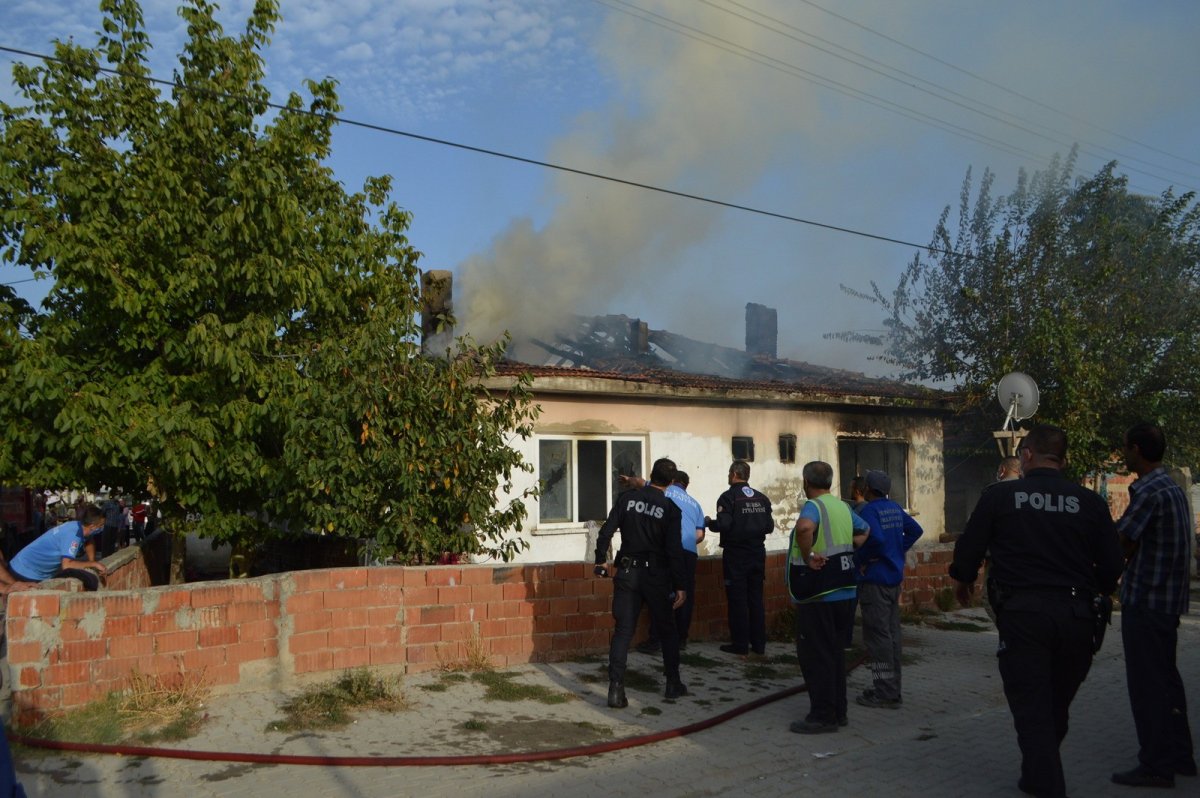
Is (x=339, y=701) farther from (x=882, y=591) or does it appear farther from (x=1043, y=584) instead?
(x=1043, y=584)

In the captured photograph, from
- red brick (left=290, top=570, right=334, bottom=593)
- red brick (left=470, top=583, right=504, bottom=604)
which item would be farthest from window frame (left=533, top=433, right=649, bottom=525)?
red brick (left=290, top=570, right=334, bottom=593)

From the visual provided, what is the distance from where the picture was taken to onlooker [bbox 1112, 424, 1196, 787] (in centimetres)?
542

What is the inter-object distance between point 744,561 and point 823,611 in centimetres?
249

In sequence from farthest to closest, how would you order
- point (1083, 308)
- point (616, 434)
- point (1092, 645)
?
point (1083, 308)
point (616, 434)
point (1092, 645)

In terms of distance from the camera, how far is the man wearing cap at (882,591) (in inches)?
288

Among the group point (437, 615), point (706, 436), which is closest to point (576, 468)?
point (706, 436)

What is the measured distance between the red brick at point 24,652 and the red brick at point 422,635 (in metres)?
2.55

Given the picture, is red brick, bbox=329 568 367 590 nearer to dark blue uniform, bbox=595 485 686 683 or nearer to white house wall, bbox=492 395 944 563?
dark blue uniform, bbox=595 485 686 683

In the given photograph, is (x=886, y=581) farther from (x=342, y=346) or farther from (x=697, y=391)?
(x=697, y=391)

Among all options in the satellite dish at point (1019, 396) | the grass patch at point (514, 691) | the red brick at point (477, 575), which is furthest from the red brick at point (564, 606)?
the satellite dish at point (1019, 396)

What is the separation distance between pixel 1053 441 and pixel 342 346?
19.8 ft

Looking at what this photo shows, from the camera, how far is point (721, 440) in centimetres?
1387

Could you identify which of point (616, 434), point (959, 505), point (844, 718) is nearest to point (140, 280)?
point (616, 434)

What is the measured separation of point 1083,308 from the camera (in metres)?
16.3
